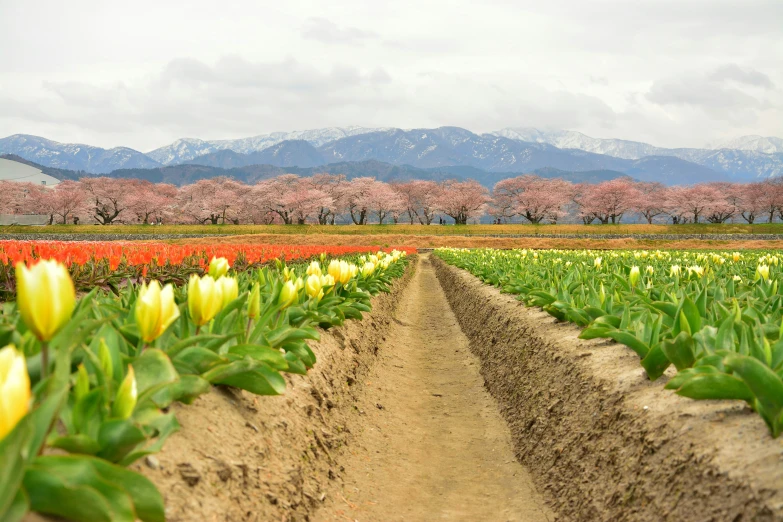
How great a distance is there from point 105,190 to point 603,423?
101 metres

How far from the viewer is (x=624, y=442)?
3.16 metres

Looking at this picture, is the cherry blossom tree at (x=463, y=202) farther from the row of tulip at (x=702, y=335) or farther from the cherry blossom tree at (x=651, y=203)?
the row of tulip at (x=702, y=335)

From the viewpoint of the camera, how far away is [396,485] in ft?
13.8

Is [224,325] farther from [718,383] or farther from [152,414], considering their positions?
[718,383]

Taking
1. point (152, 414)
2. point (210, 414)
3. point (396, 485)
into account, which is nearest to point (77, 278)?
point (396, 485)

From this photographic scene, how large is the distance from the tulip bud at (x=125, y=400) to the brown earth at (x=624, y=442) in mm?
2104

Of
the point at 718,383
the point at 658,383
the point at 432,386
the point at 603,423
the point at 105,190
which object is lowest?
the point at 432,386

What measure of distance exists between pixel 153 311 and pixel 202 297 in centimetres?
44

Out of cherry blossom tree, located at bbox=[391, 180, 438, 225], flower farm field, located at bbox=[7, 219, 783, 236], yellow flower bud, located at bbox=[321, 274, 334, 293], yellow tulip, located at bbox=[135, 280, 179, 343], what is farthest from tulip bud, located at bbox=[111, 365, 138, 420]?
cherry blossom tree, located at bbox=[391, 180, 438, 225]

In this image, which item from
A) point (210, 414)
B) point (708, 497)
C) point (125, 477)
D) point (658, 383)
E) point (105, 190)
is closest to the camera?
point (125, 477)

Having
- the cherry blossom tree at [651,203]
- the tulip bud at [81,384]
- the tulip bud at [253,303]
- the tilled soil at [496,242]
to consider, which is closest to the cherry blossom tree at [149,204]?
the tilled soil at [496,242]

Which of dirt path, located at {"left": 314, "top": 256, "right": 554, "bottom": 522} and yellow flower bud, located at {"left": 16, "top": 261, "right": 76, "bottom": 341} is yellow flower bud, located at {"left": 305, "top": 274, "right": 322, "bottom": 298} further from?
yellow flower bud, located at {"left": 16, "top": 261, "right": 76, "bottom": 341}

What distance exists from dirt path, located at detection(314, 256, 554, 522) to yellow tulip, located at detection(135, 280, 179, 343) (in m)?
1.65

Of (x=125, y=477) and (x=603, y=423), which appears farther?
(x=603, y=423)
